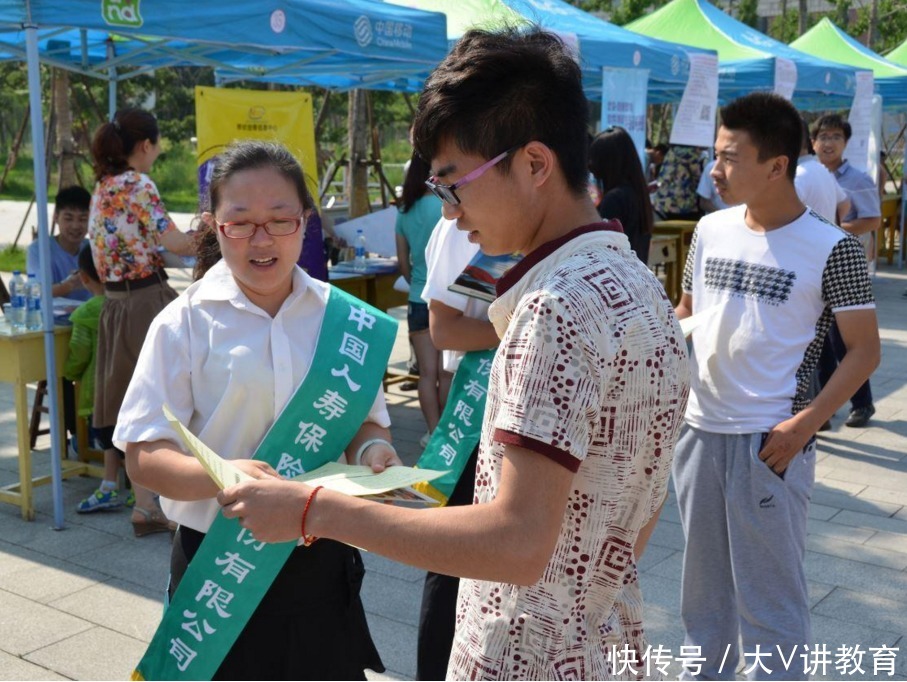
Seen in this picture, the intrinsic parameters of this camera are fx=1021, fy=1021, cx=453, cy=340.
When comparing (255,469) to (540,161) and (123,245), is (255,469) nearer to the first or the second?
(540,161)

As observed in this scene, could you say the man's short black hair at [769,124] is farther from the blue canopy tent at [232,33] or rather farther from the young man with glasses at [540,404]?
the blue canopy tent at [232,33]

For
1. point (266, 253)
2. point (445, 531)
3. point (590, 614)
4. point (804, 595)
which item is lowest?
point (804, 595)

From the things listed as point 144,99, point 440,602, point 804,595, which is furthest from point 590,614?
point 144,99

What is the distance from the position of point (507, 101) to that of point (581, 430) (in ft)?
1.47

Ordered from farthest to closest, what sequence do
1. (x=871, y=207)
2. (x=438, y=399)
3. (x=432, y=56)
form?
(x=871, y=207)
(x=432, y=56)
(x=438, y=399)

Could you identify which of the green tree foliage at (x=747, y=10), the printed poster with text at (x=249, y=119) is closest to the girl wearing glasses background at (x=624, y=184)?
the printed poster with text at (x=249, y=119)

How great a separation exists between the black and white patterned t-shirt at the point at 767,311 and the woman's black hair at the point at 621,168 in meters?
2.03

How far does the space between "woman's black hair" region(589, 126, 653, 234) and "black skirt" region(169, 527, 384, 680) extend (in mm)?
3203

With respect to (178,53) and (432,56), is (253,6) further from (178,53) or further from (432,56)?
(178,53)

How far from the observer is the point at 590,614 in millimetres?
1492

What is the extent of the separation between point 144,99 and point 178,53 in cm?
2184

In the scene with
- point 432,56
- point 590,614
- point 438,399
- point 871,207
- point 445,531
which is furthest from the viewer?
point 871,207

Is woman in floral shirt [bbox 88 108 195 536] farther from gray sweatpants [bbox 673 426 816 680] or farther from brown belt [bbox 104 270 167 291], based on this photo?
gray sweatpants [bbox 673 426 816 680]

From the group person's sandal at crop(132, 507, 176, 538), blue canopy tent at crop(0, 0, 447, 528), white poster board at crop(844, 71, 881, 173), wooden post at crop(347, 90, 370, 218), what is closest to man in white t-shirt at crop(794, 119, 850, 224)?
blue canopy tent at crop(0, 0, 447, 528)
